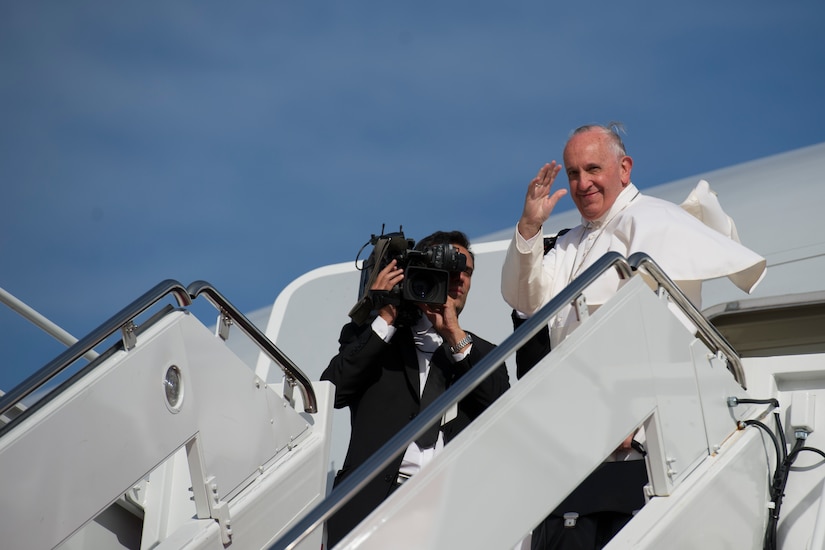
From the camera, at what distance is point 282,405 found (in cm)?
464

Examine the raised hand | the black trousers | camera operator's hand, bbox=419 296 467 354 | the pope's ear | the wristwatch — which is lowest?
the black trousers

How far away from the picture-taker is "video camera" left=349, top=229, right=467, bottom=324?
15.6ft

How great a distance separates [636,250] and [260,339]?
168cm

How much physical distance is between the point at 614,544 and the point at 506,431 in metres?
0.60

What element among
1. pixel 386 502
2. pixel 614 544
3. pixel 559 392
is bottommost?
pixel 614 544

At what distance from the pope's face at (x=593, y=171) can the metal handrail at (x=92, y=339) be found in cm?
179

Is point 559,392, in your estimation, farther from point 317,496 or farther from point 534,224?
point 317,496

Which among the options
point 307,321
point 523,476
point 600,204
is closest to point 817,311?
point 600,204

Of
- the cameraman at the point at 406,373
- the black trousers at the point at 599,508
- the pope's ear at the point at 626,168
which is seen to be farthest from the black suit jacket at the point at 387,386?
the pope's ear at the point at 626,168

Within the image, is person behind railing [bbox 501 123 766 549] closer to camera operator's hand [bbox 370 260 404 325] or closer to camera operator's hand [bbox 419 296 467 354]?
camera operator's hand [bbox 419 296 467 354]

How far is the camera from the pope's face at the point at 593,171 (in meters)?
4.52

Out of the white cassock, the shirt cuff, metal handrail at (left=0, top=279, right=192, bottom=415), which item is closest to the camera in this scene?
metal handrail at (left=0, top=279, right=192, bottom=415)

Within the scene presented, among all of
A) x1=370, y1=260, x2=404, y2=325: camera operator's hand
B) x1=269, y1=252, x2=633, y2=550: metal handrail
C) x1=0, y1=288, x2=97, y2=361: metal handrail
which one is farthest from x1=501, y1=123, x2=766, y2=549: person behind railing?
x1=0, y1=288, x2=97, y2=361: metal handrail

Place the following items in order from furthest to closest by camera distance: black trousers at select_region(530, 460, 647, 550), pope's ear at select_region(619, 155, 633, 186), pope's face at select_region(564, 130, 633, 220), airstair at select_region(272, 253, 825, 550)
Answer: pope's ear at select_region(619, 155, 633, 186) < pope's face at select_region(564, 130, 633, 220) < black trousers at select_region(530, 460, 647, 550) < airstair at select_region(272, 253, 825, 550)
